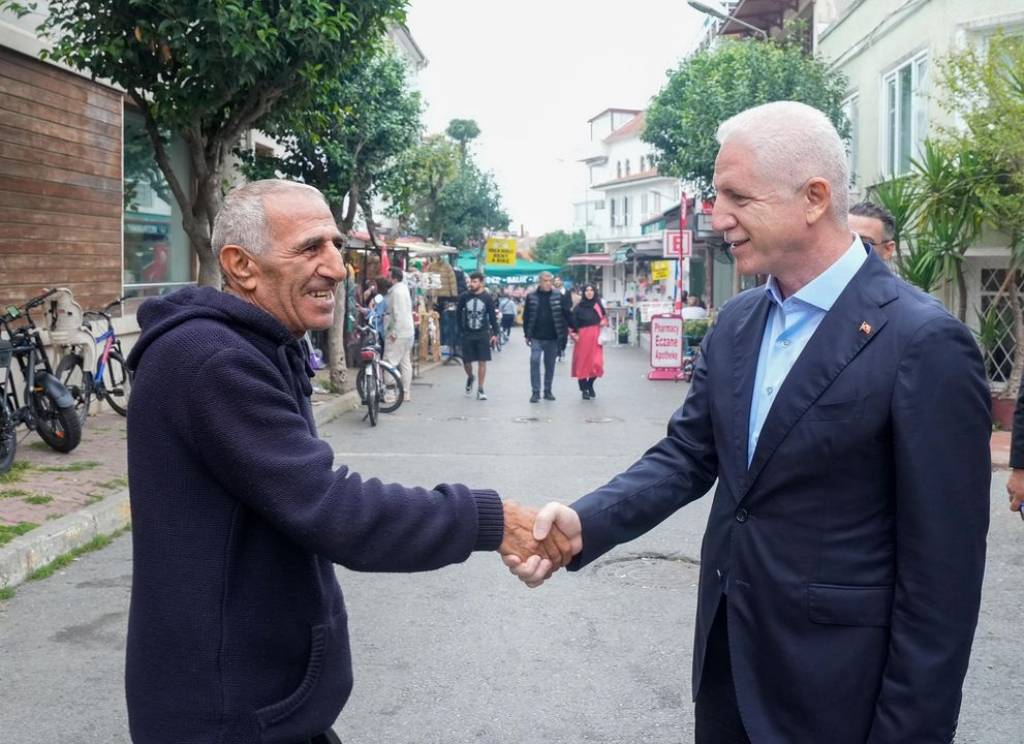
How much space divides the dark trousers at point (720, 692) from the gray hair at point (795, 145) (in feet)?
3.08

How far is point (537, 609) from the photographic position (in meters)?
6.18

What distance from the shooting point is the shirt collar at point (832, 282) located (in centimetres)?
250

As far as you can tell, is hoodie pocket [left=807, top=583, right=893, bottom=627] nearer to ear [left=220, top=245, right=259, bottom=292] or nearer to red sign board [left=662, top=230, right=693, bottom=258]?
ear [left=220, top=245, right=259, bottom=292]

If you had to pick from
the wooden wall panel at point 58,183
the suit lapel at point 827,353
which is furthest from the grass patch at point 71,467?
the suit lapel at point 827,353

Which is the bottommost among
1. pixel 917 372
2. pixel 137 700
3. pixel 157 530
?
pixel 137 700

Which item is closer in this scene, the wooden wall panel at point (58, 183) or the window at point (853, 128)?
the wooden wall panel at point (58, 183)

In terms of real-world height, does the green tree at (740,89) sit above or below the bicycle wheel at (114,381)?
above

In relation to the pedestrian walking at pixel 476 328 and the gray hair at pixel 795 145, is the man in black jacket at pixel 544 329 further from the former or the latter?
the gray hair at pixel 795 145

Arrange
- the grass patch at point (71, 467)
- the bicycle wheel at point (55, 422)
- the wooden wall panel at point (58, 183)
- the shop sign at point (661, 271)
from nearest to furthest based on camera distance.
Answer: the grass patch at point (71, 467)
the bicycle wheel at point (55, 422)
the wooden wall panel at point (58, 183)
the shop sign at point (661, 271)

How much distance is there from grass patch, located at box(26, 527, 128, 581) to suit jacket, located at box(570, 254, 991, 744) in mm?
5347

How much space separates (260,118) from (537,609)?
821 cm

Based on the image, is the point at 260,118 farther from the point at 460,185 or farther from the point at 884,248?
the point at 460,185

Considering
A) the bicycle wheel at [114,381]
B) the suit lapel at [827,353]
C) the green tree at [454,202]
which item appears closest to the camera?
the suit lapel at [827,353]

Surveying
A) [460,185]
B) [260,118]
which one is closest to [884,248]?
[260,118]
